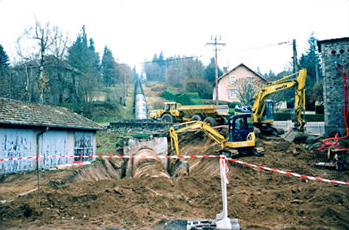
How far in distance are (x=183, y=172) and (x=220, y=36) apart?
2100 centimetres

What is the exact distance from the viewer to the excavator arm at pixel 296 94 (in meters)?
14.9

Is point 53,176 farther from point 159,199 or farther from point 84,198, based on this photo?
point 159,199

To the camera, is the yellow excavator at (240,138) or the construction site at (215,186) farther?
the yellow excavator at (240,138)

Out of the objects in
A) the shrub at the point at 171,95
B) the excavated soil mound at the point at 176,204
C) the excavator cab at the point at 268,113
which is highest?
the shrub at the point at 171,95

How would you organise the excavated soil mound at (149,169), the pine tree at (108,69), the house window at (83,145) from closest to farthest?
the excavated soil mound at (149,169) < the house window at (83,145) < the pine tree at (108,69)

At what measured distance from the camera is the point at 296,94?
15102 millimetres

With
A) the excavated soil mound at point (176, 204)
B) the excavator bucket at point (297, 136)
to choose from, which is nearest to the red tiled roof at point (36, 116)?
the excavated soil mound at point (176, 204)

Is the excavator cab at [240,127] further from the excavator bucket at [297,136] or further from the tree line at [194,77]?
the tree line at [194,77]

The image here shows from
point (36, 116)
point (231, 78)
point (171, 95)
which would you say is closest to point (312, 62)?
point (231, 78)

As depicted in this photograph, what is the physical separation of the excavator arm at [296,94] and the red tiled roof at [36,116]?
33.8 ft

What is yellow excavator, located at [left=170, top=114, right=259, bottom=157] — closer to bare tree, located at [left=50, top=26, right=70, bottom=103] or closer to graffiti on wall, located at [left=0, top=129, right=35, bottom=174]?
graffiti on wall, located at [left=0, top=129, right=35, bottom=174]

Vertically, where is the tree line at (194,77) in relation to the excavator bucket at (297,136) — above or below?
above

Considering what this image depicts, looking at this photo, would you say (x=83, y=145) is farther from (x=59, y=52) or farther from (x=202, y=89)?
(x=202, y=89)

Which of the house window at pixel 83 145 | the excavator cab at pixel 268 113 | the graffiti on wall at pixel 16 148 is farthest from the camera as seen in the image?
the excavator cab at pixel 268 113
